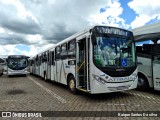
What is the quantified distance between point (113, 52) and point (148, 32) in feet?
10.5

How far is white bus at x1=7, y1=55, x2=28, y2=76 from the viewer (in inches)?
970

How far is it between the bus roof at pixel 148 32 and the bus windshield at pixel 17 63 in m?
17.4

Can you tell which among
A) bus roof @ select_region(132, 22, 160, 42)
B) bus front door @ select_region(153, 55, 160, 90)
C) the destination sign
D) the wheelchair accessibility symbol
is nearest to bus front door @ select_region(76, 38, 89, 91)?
the destination sign

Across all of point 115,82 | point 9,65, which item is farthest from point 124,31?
point 9,65

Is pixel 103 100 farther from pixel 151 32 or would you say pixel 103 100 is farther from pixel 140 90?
pixel 151 32

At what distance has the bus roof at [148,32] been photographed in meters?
9.64

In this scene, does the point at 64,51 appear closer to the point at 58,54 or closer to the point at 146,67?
the point at 58,54

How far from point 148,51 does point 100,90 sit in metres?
3.75

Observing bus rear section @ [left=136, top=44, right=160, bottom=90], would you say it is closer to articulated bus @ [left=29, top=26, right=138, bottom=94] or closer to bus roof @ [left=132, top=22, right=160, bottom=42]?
bus roof @ [left=132, top=22, right=160, bottom=42]

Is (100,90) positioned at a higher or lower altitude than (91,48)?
lower

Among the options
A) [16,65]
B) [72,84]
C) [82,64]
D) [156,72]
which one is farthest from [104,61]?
[16,65]

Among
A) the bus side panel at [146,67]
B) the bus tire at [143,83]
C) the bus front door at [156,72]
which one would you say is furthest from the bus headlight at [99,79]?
the bus tire at [143,83]

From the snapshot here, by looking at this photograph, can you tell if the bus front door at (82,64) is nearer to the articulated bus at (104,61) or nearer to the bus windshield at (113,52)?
the articulated bus at (104,61)

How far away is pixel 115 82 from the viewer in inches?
316
